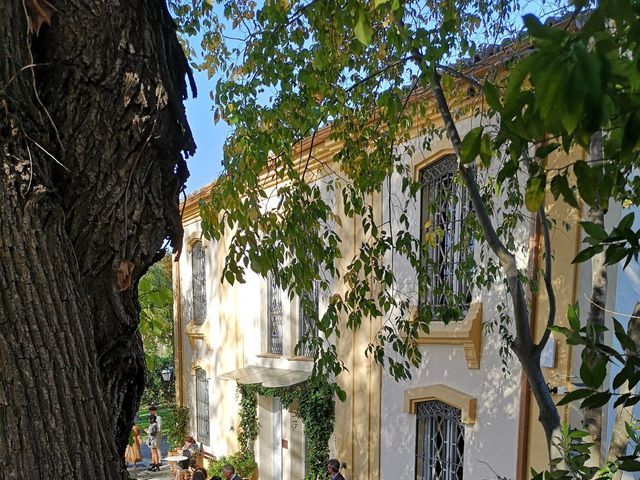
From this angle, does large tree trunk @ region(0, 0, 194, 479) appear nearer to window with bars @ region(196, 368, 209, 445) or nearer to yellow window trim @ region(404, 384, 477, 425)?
yellow window trim @ region(404, 384, 477, 425)

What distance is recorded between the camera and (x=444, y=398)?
270 inches

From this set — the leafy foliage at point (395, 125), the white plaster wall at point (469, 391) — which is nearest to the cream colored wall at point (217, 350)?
the white plaster wall at point (469, 391)

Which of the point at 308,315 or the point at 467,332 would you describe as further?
the point at 467,332

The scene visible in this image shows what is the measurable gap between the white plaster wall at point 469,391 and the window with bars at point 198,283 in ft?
24.7

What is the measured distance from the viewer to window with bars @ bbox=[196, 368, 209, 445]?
14355 mm

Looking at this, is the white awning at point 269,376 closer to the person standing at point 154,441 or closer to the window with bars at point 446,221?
the window with bars at point 446,221

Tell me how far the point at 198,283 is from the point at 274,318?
4337 millimetres

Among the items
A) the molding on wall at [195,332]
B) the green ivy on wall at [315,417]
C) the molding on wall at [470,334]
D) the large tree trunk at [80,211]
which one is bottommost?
the green ivy on wall at [315,417]

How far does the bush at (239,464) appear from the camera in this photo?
11.2m

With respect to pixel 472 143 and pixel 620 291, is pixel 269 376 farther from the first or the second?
pixel 472 143

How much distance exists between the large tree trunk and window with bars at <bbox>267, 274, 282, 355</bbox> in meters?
8.80

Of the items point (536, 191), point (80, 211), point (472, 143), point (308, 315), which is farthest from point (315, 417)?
point (472, 143)

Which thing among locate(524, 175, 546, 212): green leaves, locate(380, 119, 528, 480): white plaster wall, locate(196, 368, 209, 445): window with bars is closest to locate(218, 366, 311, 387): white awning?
locate(380, 119, 528, 480): white plaster wall

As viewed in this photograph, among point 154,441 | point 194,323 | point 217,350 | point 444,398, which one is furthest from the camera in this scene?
point 194,323
